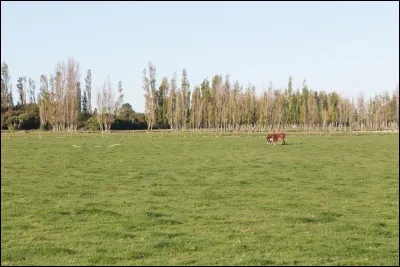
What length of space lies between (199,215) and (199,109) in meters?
76.8

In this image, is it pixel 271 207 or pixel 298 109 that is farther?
pixel 298 109

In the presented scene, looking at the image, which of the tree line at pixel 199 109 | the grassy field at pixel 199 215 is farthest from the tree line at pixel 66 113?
the grassy field at pixel 199 215

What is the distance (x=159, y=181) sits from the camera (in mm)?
19125

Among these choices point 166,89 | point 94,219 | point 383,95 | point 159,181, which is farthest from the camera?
point 383,95

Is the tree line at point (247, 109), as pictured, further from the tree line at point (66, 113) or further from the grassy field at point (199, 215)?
the grassy field at point (199, 215)

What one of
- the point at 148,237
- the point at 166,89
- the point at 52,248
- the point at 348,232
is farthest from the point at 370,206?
the point at 166,89

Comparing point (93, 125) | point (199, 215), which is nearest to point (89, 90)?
point (93, 125)

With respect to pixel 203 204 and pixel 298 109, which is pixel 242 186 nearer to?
pixel 203 204

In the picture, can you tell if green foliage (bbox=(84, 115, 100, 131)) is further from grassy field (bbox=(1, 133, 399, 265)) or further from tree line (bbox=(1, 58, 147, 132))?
grassy field (bbox=(1, 133, 399, 265))

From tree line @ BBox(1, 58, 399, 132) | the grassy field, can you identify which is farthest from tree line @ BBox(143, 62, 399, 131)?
the grassy field

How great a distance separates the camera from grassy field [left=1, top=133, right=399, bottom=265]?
9227 millimetres

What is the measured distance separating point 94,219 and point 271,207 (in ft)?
15.4

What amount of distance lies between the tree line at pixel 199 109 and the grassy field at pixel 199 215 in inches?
2258

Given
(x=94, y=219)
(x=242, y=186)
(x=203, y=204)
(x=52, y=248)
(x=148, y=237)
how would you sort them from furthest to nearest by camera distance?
(x=242, y=186) → (x=203, y=204) → (x=94, y=219) → (x=148, y=237) → (x=52, y=248)
